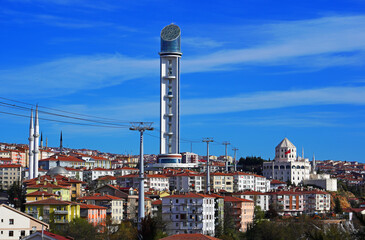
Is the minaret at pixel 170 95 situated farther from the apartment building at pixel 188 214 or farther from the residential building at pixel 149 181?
the apartment building at pixel 188 214

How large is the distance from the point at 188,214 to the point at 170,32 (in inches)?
2178

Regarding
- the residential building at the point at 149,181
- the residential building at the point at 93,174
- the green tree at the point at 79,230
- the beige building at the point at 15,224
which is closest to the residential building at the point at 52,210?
the green tree at the point at 79,230

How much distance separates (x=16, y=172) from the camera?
10819cm

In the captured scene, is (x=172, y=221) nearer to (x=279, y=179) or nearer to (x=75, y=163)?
(x=75, y=163)

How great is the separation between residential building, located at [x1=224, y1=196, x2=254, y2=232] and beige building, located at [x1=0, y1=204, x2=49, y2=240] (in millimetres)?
32186

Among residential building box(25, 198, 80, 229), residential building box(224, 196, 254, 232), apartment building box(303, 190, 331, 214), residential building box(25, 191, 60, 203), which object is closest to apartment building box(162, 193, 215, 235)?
residential building box(224, 196, 254, 232)

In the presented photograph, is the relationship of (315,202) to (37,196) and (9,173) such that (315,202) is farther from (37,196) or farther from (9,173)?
(37,196)

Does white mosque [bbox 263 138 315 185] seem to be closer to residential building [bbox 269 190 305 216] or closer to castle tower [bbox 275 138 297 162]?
castle tower [bbox 275 138 297 162]

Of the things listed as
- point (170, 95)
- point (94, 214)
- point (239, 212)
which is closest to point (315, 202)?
point (239, 212)

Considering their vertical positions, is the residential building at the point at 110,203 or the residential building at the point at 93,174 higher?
the residential building at the point at 93,174

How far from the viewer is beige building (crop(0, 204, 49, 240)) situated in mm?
45812

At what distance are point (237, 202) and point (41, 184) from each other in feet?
63.1

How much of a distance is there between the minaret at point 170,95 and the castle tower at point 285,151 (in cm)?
2422

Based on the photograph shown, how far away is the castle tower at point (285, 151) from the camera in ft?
440
